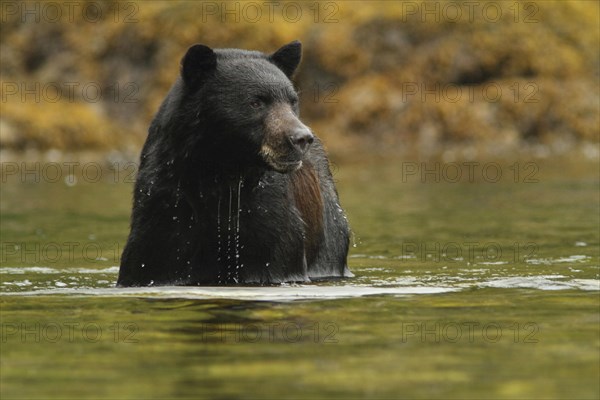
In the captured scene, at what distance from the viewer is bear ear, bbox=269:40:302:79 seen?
10.8m

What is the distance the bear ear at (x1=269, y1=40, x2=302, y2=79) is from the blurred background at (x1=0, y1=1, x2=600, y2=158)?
25.9 m

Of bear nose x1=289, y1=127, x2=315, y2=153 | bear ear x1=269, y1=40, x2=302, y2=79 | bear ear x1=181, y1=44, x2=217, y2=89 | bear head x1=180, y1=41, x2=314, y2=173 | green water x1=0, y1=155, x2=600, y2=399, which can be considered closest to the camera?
green water x1=0, y1=155, x2=600, y2=399

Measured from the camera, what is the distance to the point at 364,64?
135 feet

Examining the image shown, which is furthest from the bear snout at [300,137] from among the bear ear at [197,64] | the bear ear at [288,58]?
the bear ear at [288,58]

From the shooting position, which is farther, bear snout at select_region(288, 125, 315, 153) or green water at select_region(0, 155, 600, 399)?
bear snout at select_region(288, 125, 315, 153)

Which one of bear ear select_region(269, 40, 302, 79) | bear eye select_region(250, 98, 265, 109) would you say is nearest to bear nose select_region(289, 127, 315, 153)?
bear eye select_region(250, 98, 265, 109)

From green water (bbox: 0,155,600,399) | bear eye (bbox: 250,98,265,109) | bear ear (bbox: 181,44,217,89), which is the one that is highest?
bear ear (bbox: 181,44,217,89)

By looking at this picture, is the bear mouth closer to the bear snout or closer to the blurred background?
the bear snout

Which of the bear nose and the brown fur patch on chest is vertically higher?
the bear nose

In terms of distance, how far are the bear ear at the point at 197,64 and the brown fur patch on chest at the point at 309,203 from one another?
1314 millimetres

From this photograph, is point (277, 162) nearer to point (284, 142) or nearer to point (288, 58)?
point (284, 142)

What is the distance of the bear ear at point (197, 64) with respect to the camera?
10148 millimetres

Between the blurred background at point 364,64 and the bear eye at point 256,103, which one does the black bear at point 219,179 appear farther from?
the blurred background at point 364,64

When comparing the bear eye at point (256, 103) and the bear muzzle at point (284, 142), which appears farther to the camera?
the bear eye at point (256, 103)
